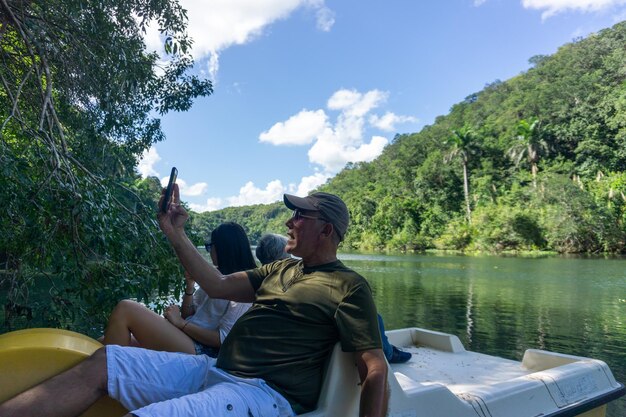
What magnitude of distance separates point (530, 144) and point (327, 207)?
5777 centimetres

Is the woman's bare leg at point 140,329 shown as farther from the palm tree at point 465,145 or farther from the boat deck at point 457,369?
the palm tree at point 465,145

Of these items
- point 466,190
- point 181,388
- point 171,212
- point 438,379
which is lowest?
point 438,379

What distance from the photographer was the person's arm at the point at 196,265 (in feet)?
7.97

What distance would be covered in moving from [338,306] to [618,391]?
8.30 feet

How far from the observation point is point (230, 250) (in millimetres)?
3205

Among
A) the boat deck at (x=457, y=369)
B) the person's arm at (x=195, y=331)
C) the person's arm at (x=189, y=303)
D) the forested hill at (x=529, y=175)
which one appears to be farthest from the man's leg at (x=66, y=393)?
the forested hill at (x=529, y=175)

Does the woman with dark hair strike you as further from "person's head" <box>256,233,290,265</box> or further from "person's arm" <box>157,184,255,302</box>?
"person's arm" <box>157,184,255,302</box>

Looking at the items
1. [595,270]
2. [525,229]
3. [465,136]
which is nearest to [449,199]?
[465,136]

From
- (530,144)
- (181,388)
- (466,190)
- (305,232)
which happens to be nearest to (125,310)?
(181,388)

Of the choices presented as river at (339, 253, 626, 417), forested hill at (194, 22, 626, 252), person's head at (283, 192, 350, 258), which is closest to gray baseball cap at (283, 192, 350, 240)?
person's head at (283, 192, 350, 258)

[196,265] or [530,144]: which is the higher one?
[530,144]

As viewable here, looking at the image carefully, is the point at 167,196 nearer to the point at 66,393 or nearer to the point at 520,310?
the point at 66,393

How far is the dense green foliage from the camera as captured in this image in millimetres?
4008

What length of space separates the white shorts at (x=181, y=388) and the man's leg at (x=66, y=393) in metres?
0.04
